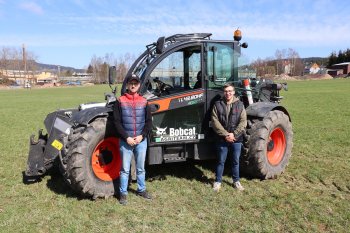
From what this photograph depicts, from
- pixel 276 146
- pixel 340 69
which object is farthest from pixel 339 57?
pixel 276 146

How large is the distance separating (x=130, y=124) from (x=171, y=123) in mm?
789

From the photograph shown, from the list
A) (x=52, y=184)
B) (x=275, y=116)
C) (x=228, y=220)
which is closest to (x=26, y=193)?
(x=52, y=184)

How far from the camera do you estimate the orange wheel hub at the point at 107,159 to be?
17.7ft

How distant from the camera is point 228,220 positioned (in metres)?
4.64

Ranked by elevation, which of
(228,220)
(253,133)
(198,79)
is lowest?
(228,220)

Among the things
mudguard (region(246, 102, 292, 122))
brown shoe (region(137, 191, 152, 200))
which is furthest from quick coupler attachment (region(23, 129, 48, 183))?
mudguard (region(246, 102, 292, 122))

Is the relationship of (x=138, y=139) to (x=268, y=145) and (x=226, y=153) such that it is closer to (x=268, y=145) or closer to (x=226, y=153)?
(x=226, y=153)

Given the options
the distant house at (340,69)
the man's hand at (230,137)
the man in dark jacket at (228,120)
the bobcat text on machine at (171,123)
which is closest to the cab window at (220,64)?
the bobcat text on machine at (171,123)

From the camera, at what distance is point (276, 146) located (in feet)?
21.9

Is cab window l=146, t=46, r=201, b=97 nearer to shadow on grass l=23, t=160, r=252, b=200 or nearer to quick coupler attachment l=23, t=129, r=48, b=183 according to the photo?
shadow on grass l=23, t=160, r=252, b=200

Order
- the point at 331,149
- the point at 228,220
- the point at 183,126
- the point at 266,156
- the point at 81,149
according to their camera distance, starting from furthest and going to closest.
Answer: the point at 331,149 → the point at 266,156 → the point at 183,126 → the point at 81,149 → the point at 228,220

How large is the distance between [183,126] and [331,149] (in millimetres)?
4320

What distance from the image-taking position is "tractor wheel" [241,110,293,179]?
595 cm

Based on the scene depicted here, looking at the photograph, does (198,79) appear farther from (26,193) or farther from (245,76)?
(26,193)
